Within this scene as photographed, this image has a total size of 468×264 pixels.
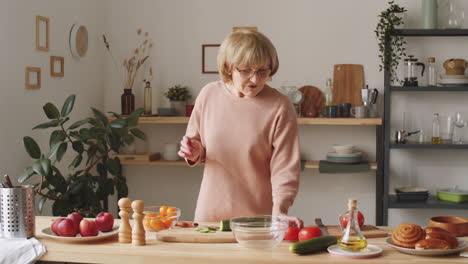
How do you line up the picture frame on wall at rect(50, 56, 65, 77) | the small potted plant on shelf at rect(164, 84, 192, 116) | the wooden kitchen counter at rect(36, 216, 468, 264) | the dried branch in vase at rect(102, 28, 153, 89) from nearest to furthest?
the wooden kitchen counter at rect(36, 216, 468, 264) → the picture frame on wall at rect(50, 56, 65, 77) → the small potted plant on shelf at rect(164, 84, 192, 116) → the dried branch in vase at rect(102, 28, 153, 89)

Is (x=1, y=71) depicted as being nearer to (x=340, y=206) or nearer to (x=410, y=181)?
(x=340, y=206)

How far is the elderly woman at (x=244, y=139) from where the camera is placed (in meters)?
2.25

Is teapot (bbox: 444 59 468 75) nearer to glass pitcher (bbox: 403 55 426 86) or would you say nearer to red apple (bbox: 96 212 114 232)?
glass pitcher (bbox: 403 55 426 86)

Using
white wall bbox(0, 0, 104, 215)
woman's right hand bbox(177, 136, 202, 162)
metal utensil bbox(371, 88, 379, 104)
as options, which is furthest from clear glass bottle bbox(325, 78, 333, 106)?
woman's right hand bbox(177, 136, 202, 162)

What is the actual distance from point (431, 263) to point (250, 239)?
542mm

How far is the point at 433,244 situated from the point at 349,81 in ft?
9.01

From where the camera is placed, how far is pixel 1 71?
11.5 ft

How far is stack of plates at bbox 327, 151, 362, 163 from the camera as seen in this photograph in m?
4.34

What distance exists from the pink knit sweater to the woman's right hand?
0.05 m

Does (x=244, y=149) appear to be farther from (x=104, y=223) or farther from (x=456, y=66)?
(x=456, y=66)

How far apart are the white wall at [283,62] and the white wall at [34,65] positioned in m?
0.02

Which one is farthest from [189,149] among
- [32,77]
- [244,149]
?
[32,77]

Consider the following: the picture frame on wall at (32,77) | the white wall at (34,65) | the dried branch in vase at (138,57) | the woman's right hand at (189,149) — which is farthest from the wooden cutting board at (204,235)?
the dried branch in vase at (138,57)

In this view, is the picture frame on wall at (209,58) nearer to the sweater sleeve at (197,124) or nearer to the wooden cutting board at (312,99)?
the wooden cutting board at (312,99)
